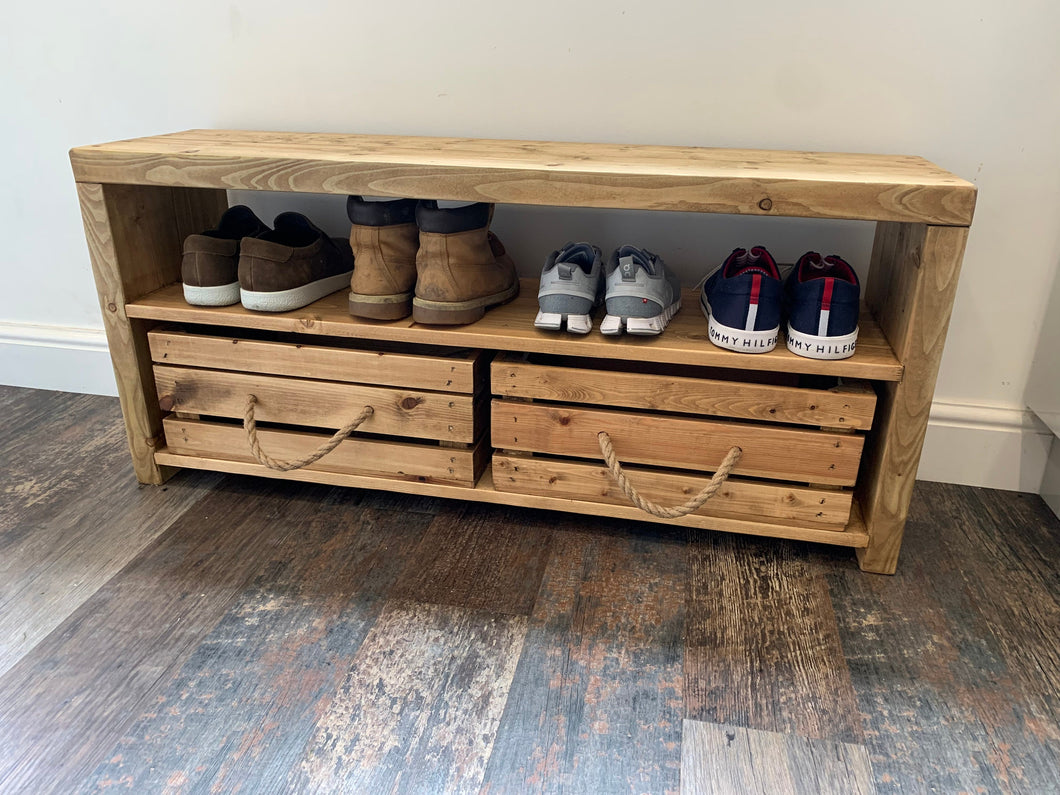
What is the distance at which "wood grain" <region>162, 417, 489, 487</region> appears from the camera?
1.32m

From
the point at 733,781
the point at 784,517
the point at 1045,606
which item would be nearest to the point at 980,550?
the point at 1045,606

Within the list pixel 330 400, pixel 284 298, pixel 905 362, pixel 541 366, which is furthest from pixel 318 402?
pixel 905 362

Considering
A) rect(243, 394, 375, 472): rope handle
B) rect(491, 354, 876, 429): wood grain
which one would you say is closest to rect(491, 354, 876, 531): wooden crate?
rect(491, 354, 876, 429): wood grain

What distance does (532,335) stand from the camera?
1.22m

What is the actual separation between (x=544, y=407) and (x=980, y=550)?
2.49 ft

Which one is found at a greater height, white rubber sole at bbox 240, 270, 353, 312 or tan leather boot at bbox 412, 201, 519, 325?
tan leather boot at bbox 412, 201, 519, 325

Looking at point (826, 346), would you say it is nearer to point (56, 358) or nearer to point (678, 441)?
point (678, 441)

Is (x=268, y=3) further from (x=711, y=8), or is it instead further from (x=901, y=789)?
(x=901, y=789)

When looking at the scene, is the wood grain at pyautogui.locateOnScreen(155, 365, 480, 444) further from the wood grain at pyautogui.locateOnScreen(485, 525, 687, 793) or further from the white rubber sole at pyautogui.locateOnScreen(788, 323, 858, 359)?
the white rubber sole at pyautogui.locateOnScreen(788, 323, 858, 359)

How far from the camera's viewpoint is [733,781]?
88 cm

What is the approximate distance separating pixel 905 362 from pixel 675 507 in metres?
0.39

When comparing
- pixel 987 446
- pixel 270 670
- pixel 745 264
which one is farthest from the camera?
pixel 987 446

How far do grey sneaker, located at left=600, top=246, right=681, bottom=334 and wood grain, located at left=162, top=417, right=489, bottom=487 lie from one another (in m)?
0.33

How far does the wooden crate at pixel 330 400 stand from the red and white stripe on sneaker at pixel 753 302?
1.39ft
